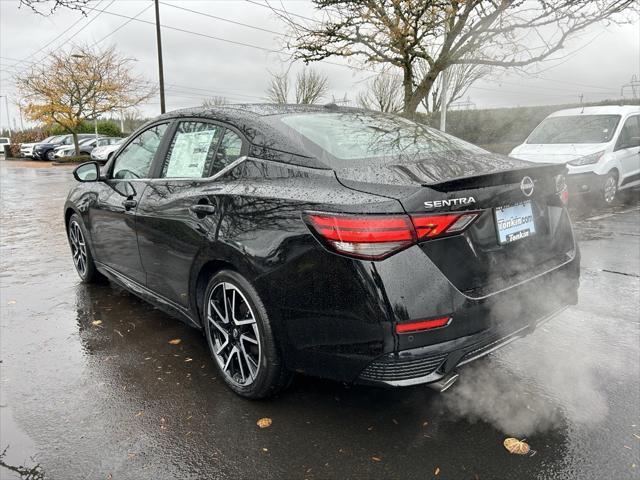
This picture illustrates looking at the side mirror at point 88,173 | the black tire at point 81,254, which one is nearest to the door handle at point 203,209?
the side mirror at point 88,173

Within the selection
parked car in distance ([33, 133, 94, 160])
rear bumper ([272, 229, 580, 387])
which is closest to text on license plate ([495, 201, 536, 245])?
rear bumper ([272, 229, 580, 387])

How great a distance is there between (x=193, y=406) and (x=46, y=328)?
1801 millimetres

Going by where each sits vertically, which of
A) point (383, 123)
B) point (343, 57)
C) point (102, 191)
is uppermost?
point (343, 57)

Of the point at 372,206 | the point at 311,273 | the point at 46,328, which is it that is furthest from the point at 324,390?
the point at 46,328

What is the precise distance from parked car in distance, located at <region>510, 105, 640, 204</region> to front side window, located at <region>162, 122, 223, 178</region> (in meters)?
6.86

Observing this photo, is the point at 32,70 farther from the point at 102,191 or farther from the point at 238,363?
the point at 238,363

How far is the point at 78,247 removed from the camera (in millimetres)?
5066

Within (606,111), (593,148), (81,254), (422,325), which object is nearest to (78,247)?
(81,254)

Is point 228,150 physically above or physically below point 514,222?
above

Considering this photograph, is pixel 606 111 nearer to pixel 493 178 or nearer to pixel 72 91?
pixel 493 178

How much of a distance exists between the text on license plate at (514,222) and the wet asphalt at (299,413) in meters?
0.92

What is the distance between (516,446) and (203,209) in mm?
1971

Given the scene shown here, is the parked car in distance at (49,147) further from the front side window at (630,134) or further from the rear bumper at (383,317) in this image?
the rear bumper at (383,317)

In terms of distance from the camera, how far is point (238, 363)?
291cm
